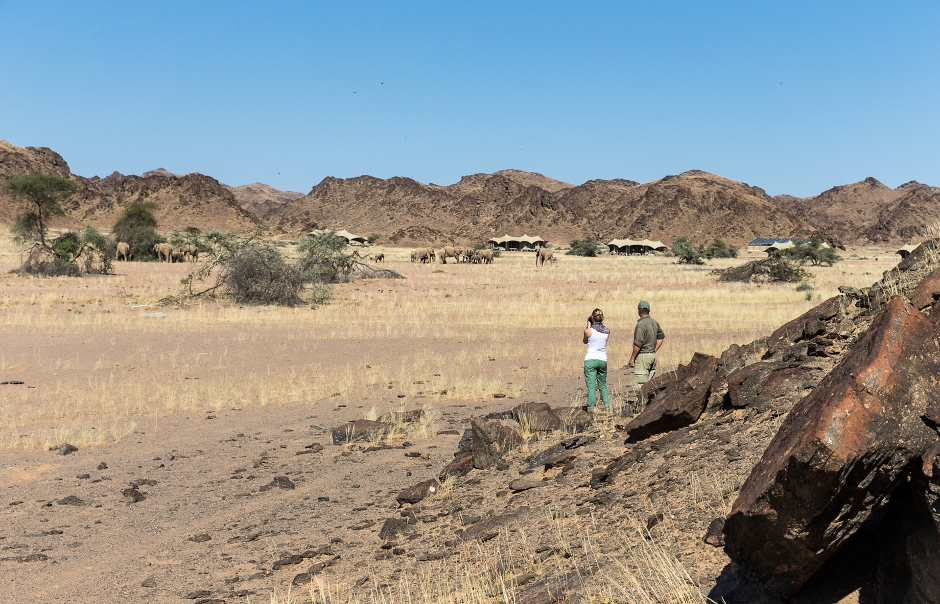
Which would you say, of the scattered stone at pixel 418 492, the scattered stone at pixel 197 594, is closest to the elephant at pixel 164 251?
the scattered stone at pixel 418 492

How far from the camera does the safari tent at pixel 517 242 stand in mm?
112062

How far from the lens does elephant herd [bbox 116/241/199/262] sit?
52375mm

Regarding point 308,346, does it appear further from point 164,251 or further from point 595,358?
point 164,251

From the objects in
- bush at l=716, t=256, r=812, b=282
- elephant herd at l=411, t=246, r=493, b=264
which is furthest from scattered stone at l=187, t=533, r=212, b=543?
elephant herd at l=411, t=246, r=493, b=264

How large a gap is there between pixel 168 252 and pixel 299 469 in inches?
1818

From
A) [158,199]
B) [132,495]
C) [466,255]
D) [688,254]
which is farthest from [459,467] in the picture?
[158,199]

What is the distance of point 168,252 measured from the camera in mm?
52188

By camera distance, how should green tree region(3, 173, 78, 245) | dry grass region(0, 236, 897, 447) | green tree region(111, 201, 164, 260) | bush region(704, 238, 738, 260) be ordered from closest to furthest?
dry grass region(0, 236, 897, 447)
green tree region(3, 173, 78, 245)
green tree region(111, 201, 164, 260)
bush region(704, 238, 738, 260)

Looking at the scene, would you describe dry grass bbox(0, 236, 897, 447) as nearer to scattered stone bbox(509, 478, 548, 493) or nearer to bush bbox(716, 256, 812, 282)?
bush bbox(716, 256, 812, 282)

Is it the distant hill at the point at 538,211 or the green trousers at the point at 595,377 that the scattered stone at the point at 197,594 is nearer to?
the green trousers at the point at 595,377

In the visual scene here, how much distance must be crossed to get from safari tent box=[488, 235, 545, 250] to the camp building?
12.3 metres

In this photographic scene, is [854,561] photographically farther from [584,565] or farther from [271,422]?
[271,422]

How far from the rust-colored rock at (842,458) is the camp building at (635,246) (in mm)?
97048

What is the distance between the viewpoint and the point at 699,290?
36.1 meters
